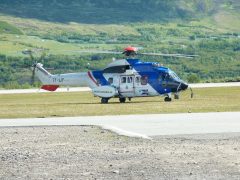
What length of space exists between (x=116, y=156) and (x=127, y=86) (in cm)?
3033

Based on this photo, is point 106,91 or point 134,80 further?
point 106,91

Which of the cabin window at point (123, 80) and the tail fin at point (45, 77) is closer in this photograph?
the cabin window at point (123, 80)

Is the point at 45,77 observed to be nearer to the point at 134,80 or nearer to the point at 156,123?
the point at 134,80

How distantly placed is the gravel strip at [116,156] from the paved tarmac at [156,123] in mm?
1410

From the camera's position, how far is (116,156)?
18969mm

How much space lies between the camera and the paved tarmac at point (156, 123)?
25.8 meters

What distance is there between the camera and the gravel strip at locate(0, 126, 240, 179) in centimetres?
1644

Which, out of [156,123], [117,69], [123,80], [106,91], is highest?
[117,69]

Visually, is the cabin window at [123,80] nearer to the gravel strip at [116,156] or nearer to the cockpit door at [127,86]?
the cockpit door at [127,86]

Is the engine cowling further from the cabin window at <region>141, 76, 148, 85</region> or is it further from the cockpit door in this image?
the cabin window at <region>141, 76, 148, 85</region>

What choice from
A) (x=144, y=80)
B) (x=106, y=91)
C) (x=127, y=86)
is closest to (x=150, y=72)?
(x=144, y=80)

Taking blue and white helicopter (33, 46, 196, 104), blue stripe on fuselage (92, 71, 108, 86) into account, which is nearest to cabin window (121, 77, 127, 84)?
blue and white helicopter (33, 46, 196, 104)

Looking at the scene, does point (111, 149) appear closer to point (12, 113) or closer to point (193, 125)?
point (193, 125)

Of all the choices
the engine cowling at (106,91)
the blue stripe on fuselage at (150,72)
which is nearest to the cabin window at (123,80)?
the engine cowling at (106,91)
